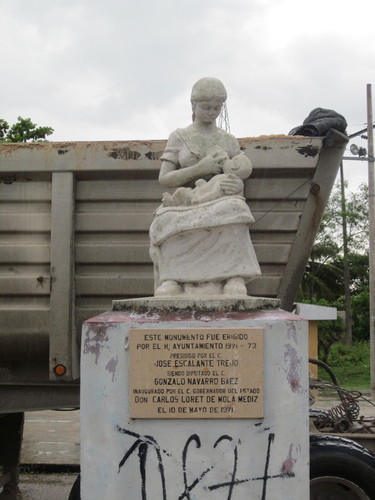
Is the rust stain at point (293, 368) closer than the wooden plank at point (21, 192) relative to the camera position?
Yes

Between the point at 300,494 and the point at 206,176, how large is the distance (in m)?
2.01

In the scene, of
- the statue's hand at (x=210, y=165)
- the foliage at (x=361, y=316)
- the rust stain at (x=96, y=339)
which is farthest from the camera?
the foliage at (x=361, y=316)

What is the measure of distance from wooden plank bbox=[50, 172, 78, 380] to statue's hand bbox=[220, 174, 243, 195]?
139 cm

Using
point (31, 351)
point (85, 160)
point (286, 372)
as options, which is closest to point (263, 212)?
point (85, 160)

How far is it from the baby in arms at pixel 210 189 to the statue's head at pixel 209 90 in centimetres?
42

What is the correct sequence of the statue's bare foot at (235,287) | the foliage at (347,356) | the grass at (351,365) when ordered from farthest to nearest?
1. the foliage at (347,356)
2. the grass at (351,365)
3. the statue's bare foot at (235,287)

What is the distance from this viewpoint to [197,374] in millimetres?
3473

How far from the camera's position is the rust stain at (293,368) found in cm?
346

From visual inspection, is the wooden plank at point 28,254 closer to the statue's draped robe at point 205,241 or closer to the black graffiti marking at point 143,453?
the statue's draped robe at point 205,241

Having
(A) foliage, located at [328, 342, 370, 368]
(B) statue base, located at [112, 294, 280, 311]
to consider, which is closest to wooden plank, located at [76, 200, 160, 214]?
(B) statue base, located at [112, 294, 280, 311]

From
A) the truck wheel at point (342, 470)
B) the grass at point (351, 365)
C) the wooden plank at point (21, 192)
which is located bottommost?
the grass at point (351, 365)

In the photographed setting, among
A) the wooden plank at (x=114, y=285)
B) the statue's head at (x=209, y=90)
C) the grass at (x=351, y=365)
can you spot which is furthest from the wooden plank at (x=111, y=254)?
the grass at (x=351, y=365)

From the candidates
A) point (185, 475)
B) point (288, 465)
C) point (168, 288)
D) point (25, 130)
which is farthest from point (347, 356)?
point (185, 475)

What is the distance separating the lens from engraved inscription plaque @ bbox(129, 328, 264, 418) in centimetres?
345
